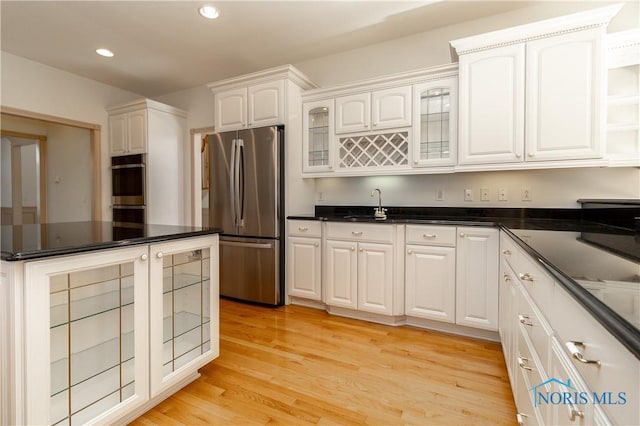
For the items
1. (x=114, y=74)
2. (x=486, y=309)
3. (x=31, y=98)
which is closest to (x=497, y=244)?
(x=486, y=309)

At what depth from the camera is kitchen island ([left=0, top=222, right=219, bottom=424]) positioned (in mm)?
1060

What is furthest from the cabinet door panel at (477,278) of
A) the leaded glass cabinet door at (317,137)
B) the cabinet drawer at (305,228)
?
the leaded glass cabinet door at (317,137)

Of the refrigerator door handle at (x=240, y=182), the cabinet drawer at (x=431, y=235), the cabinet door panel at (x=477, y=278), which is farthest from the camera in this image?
the refrigerator door handle at (x=240, y=182)

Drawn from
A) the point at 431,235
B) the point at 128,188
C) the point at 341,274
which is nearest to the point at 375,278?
the point at 341,274

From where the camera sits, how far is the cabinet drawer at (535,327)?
0.96 meters

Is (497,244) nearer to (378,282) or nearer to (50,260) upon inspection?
(378,282)

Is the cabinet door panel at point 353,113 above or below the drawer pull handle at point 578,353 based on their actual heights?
above

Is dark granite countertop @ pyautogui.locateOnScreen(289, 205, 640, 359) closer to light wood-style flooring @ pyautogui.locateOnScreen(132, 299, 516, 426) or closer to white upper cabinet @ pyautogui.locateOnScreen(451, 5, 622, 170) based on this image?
white upper cabinet @ pyautogui.locateOnScreen(451, 5, 622, 170)

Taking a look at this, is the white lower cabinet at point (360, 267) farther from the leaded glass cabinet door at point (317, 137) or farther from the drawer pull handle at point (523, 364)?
the drawer pull handle at point (523, 364)

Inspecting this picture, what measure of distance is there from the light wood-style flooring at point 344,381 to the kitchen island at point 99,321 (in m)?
0.23

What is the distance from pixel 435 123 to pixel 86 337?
282cm

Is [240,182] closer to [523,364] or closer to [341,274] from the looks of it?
[341,274]

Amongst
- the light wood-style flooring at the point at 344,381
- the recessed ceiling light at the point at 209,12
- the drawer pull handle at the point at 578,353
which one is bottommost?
the light wood-style flooring at the point at 344,381

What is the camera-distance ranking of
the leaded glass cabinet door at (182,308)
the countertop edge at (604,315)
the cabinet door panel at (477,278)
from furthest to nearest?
1. the cabinet door panel at (477,278)
2. the leaded glass cabinet door at (182,308)
3. the countertop edge at (604,315)
